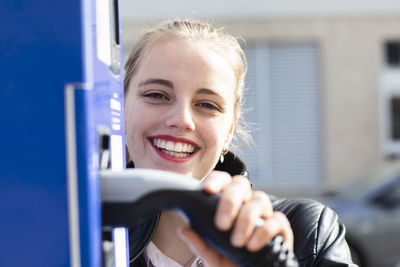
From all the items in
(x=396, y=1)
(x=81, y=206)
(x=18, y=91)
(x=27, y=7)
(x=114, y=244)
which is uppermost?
(x=396, y=1)

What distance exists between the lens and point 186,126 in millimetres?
1308

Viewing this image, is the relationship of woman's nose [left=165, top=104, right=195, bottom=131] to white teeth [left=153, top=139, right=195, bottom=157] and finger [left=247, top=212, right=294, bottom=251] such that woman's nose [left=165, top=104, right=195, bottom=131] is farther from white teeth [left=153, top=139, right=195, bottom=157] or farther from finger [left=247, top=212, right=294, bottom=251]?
finger [left=247, top=212, right=294, bottom=251]

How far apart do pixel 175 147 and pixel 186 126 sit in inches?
3.1

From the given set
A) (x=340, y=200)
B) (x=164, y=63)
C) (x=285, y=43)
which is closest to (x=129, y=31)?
(x=285, y=43)

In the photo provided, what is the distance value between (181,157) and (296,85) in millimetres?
10467

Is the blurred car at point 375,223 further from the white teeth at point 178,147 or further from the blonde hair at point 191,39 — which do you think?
the white teeth at point 178,147

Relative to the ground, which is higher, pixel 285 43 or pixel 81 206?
pixel 285 43

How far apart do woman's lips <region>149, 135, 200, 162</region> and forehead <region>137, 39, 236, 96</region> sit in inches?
5.8

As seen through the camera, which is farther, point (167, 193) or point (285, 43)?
point (285, 43)

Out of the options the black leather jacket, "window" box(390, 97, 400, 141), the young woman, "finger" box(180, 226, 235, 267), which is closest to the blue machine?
"finger" box(180, 226, 235, 267)

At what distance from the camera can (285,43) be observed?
11.5 metres

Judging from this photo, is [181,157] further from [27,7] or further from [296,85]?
[296,85]

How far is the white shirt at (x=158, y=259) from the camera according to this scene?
1.50 meters

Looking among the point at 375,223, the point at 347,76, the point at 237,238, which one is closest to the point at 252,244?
the point at 237,238
